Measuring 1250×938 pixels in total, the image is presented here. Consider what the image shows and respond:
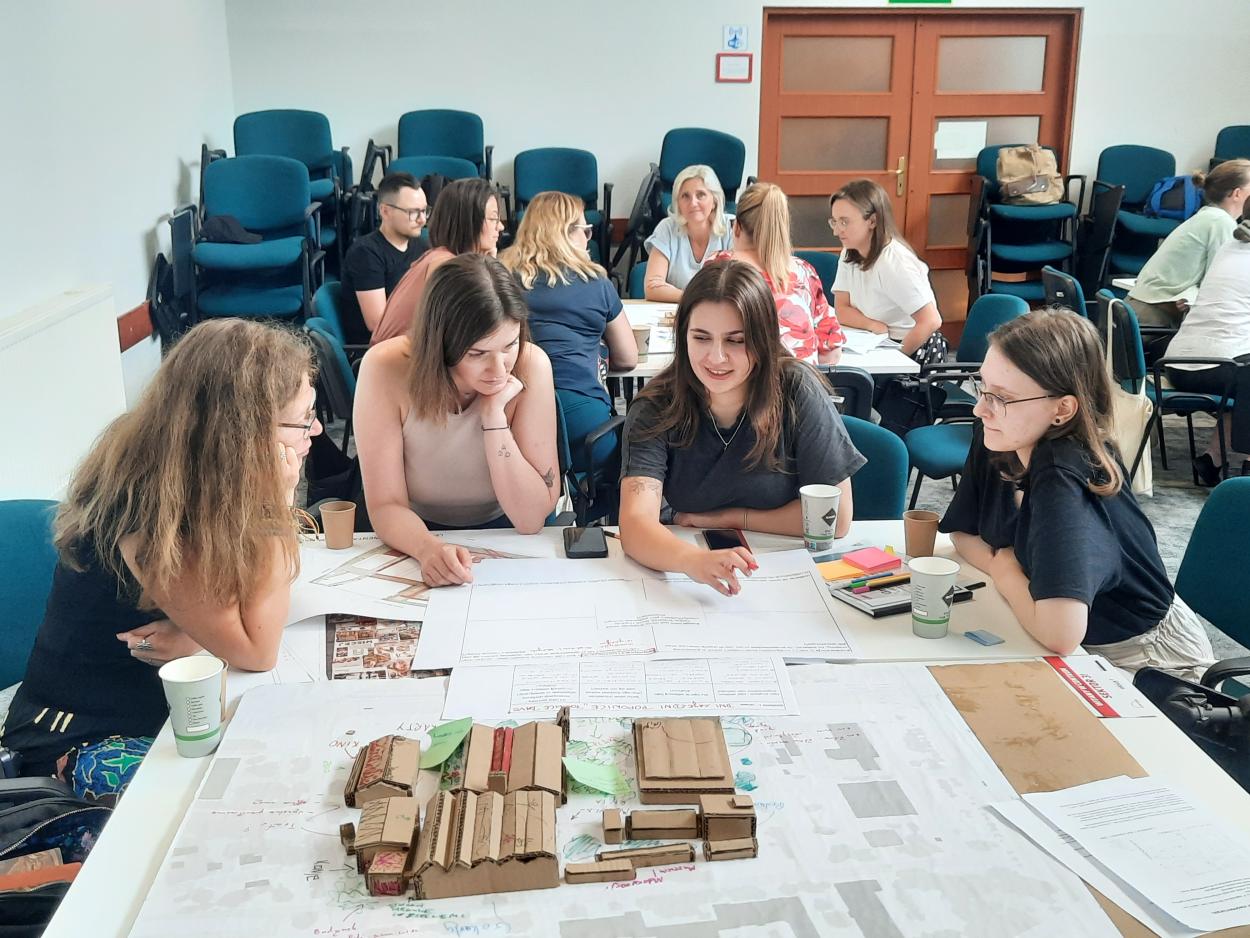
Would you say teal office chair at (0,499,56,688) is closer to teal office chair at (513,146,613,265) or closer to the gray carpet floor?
the gray carpet floor

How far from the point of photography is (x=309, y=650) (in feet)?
5.54

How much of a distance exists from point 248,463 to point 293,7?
6.17 metres

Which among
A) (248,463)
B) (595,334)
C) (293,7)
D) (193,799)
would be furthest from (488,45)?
(193,799)

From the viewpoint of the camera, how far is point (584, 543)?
2.09 meters

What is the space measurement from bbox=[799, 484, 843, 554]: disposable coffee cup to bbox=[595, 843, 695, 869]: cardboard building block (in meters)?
0.94

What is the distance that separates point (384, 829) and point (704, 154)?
6.30 meters

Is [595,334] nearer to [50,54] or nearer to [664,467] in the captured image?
[664,467]

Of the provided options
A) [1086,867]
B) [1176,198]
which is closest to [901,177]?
[1176,198]

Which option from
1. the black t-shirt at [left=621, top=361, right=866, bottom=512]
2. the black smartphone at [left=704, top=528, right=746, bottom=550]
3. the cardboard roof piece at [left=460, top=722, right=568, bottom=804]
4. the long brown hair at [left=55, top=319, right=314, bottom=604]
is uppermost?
the long brown hair at [left=55, top=319, right=314, bottom=604]

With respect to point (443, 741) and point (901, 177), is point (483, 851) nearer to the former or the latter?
point (443, 741)

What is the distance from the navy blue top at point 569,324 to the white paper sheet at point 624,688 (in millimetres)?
2030

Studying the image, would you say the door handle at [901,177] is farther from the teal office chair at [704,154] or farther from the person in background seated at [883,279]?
the person in background seated at [883,279]

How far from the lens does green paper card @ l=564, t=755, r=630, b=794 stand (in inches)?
51.7

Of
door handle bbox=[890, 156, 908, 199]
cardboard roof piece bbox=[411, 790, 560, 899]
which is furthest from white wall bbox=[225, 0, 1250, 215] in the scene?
cardboard roof piece bbox=[411, 790, 560, 899]
